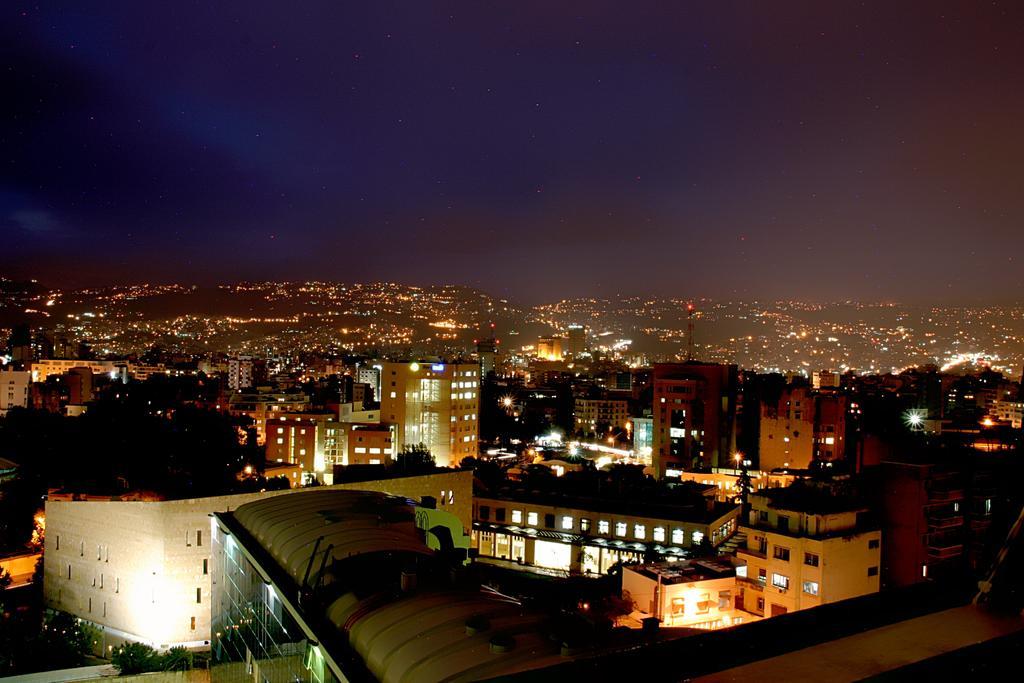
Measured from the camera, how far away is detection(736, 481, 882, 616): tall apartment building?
315 inches

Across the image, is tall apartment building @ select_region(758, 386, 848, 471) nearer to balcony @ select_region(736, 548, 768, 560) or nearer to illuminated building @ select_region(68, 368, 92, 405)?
balcony @ select_region(736, 548, 768, 560)

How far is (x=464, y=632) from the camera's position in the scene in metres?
3.07

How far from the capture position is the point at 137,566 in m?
7.58

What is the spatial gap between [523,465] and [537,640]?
15.4 metres

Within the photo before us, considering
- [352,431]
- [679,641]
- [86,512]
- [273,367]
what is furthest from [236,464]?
[273,367]

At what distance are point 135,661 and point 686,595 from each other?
18.6 ft

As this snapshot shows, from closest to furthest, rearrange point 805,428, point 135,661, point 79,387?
1. point 135,661
2. point 805,428
3. point 79,387

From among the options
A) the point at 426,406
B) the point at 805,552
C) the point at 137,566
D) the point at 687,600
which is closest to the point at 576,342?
the point at 426,406

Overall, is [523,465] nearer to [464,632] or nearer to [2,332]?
[464,632]

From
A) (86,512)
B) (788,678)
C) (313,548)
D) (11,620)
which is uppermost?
(788,678)

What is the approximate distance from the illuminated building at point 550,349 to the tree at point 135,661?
2207 inches

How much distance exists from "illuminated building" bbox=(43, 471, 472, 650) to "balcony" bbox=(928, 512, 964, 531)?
735 cm

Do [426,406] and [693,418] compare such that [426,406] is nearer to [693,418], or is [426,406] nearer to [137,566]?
[693,418]

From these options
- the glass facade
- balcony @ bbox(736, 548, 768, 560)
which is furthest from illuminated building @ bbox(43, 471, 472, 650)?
balcony @ bbox(736, 548, 768, 560)
